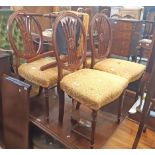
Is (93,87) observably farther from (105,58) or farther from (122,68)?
(105,58)

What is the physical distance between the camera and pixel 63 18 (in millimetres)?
1421

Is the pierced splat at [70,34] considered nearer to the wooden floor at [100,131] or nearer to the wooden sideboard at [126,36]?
the wooden floor at [100,131]

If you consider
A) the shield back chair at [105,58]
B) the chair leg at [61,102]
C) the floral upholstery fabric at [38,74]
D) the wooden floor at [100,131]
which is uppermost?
the shield back chair at [105,58]

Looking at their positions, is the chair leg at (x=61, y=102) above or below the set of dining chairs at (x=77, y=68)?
below

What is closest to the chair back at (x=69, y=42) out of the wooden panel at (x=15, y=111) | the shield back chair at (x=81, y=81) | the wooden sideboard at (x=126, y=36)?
the shield back chair at (x=81, y=81)

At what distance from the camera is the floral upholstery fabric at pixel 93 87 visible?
119 centimetres

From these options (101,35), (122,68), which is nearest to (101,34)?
(101,35)

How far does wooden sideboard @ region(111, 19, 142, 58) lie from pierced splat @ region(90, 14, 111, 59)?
59.0 inches

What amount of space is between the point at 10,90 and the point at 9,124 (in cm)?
34

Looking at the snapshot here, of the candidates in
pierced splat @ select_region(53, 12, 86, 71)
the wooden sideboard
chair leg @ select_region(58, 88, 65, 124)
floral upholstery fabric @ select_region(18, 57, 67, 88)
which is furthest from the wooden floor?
the wooden sideboard

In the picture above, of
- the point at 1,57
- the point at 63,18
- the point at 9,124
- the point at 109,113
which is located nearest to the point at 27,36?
the point at 1,57

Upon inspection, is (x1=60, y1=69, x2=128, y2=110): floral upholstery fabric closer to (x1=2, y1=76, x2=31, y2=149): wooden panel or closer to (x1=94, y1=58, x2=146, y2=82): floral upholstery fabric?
(x1=94, y1=58, x2=146, y2=82): floral upholstery fabric

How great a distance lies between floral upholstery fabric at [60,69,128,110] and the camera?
1.19 m
